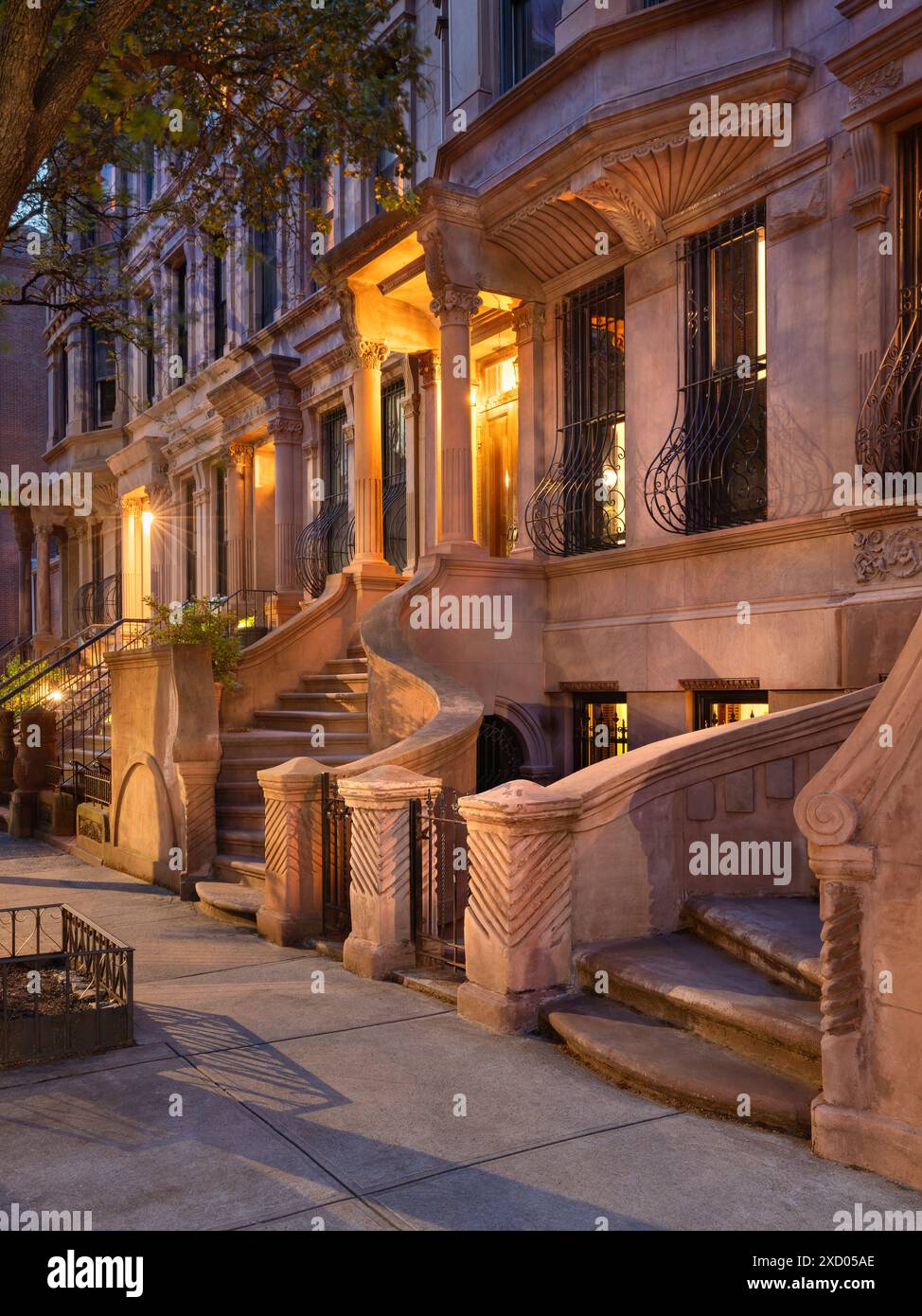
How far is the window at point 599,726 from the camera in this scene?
472 inches

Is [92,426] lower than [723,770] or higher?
higher

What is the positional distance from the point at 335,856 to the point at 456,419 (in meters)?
5.82

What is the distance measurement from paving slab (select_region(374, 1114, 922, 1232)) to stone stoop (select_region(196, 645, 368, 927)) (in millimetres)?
5451

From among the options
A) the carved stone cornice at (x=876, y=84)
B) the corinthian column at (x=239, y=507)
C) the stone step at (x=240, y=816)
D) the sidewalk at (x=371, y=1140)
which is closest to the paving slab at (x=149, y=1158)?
the sidewalk at (x=371, y=1140)

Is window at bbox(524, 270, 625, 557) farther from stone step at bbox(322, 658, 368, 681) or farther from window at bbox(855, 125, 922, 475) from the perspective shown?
window at bbox(855, 125, 922, 475)

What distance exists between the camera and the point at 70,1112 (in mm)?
5012

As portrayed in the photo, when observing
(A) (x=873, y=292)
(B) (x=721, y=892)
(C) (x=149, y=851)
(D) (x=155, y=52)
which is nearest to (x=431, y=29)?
(D) (x=155, y=52)

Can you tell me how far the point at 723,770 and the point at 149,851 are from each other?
24.0 feet

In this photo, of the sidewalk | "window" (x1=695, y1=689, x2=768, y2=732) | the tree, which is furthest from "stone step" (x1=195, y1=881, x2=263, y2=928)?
the tree

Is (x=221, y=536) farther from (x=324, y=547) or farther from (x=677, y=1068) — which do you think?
(x=677, y=1068)

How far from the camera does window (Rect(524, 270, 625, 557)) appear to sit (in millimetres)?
12094

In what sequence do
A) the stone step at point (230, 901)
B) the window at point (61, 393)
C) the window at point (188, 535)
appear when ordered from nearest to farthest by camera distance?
the stone step at point (230, 901), the window at point (188, 535), the window at point (61, 393)

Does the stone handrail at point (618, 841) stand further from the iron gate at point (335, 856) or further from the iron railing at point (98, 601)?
the iron railing at point (98, 601)
